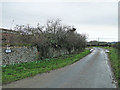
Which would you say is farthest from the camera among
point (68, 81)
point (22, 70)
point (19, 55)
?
point (19, 55)

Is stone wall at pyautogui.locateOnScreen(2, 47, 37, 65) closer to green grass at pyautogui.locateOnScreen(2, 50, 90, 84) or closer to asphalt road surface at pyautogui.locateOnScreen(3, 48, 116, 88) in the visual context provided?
green grass at pyautogui.locateOnScreen(2, 50, 90, 84)

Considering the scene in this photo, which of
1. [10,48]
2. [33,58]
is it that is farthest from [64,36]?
[10,48]

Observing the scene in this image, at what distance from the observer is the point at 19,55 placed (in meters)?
12.8

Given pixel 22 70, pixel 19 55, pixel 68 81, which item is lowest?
pixel 68 81

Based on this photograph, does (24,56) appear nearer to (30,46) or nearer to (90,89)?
(30,46)

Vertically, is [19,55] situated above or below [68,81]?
above

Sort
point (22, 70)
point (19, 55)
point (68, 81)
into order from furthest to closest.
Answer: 1. point (19, 55)
2. point (22, 70)
3. point (68, 81)

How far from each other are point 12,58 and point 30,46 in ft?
10.9

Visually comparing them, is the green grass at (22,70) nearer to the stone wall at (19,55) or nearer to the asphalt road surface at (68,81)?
the asphalt road surface at (68,81)

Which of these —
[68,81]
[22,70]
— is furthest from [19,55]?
[68,81]

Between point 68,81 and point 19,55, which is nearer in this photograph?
point 68,81

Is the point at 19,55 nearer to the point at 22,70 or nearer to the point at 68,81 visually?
the point at 22,70

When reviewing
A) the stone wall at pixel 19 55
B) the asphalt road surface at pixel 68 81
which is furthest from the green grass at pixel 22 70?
the stone wall at pixel 19 55

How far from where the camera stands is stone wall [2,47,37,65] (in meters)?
11.0
